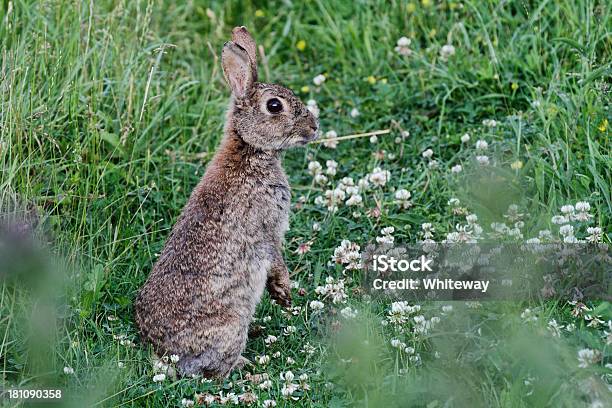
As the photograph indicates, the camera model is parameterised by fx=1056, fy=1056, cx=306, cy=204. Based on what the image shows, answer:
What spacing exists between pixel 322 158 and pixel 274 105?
1620 mm

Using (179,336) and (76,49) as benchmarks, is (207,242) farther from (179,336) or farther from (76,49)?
(76,49)

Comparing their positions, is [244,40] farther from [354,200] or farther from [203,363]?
[203,363]

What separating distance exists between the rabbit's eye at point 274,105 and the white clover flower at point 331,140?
146 centimetres

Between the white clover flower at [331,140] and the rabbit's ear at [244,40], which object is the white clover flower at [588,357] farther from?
the white clover flower at [331,140]

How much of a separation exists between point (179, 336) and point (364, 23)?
4.03m

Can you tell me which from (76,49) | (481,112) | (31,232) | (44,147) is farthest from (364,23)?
(31,232)

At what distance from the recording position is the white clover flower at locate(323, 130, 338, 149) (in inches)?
315

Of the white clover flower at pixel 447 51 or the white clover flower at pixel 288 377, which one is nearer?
the white clover flower at pixel 288 377

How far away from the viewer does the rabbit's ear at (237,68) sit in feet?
21.2

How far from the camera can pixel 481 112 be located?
7965mm

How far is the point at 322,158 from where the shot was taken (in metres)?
8.09

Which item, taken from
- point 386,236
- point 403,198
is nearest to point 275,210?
point 386,236

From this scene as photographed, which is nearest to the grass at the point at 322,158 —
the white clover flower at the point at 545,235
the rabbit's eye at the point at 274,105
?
the white clover flower at the point at 545,235

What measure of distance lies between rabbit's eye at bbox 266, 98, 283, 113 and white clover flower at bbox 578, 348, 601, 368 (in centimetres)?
241
